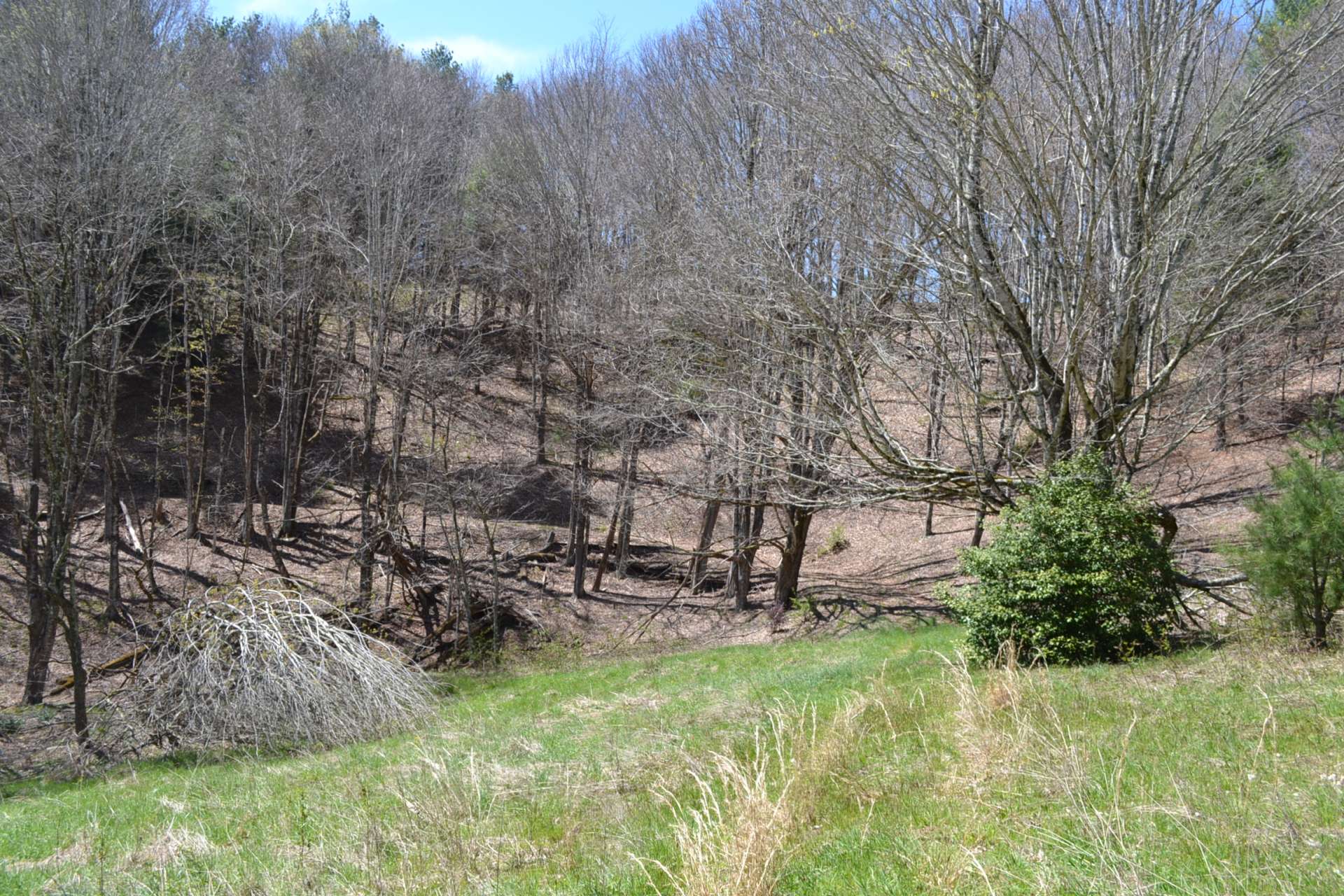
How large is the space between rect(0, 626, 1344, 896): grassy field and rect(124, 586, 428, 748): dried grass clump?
144 centimetres

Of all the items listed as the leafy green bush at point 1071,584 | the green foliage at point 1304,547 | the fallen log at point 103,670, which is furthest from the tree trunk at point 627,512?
the green foliage at point 1304,547

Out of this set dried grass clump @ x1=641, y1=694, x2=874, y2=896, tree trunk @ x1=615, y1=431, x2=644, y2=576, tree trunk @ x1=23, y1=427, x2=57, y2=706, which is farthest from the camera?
tree trunk @ x1=615, y1=431, x2=644, y2=576

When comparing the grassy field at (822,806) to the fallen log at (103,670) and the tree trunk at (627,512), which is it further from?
the tree trunk at (627,512)

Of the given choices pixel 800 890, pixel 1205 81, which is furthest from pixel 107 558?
pixel 1205 81

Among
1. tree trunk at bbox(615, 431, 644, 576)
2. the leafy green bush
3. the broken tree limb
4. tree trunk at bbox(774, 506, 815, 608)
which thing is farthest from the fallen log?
the leafy green bush

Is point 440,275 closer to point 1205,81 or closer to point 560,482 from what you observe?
point 560,482

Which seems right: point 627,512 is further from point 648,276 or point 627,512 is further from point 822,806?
point 822,806

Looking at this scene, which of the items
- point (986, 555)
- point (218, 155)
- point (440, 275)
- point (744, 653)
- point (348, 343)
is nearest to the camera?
point (986, 555)

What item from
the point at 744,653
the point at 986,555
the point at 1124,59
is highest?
the point at 1124,59

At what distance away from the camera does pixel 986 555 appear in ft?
30.8

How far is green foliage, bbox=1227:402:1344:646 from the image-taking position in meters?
7.99

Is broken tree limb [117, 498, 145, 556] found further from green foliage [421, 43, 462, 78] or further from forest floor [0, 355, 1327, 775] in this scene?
green foliage [421, 43, 462, 78]

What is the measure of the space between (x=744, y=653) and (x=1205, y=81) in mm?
10281

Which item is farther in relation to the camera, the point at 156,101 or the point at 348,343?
the point at 348,343
